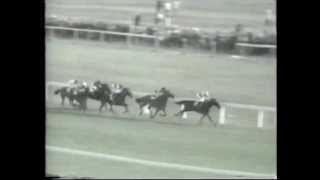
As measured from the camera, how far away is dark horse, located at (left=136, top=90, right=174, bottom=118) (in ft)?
5.59

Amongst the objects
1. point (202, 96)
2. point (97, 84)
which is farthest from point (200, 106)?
point (97, 84)

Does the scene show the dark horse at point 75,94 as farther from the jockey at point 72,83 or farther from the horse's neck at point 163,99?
the horse's neck at point 163,99

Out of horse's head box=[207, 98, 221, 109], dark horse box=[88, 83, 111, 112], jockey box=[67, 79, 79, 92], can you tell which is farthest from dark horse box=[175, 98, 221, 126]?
jockey box=[67, 79, 79, 92]

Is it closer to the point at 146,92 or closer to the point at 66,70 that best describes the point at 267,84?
the point at 146,92

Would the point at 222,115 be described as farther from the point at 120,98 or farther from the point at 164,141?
the point at 120,98

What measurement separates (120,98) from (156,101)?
124mm

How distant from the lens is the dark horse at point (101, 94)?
5.71 ft

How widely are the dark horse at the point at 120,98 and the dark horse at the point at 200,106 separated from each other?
0.57ft

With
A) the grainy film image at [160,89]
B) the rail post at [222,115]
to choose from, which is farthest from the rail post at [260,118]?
the rail post at [222,115]
